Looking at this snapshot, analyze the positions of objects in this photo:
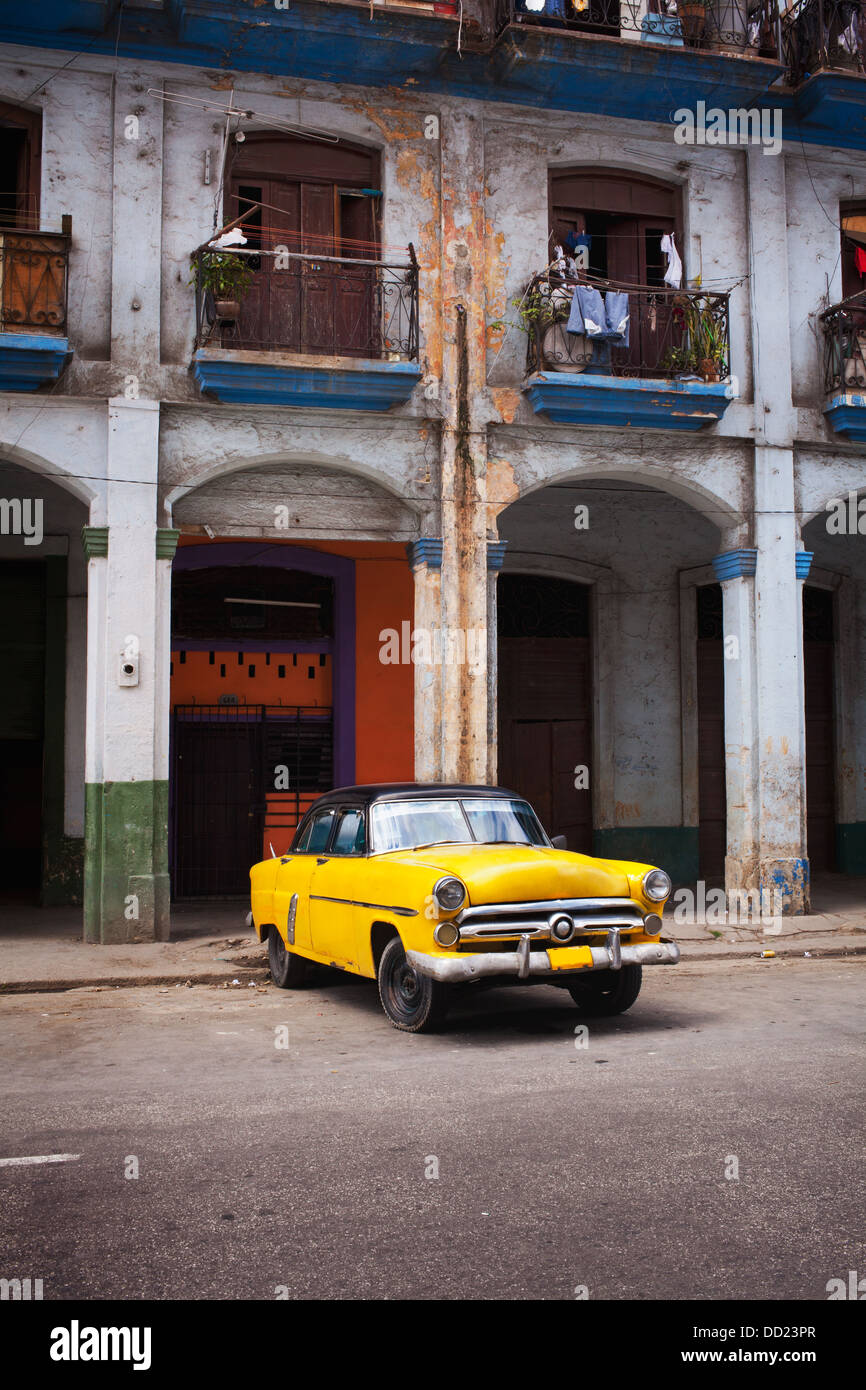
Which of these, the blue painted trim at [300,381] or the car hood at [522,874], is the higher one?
the blue painted trim at [300,381]

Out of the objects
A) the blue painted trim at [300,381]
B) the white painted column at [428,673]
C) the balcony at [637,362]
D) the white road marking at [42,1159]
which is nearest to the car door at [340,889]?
the white road marking at [42,1159]

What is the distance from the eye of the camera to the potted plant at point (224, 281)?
11.9 m

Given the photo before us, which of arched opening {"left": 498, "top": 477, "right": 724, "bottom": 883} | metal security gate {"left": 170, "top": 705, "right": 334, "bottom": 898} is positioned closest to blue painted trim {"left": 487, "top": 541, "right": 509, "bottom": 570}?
arched opening {"left": 498, "top": 477, "right": 724, "bottom": 883}

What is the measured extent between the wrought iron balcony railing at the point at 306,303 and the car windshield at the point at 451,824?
18.6 feet

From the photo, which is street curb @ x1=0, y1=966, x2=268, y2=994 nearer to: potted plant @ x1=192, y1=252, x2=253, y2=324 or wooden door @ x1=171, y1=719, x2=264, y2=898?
wooden door @ x1=171, y1=719, x2=264, y2=898

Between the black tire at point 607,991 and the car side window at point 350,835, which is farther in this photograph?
the car side window at point 350,835

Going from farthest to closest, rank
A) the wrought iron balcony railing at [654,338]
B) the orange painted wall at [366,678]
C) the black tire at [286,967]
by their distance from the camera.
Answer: the orange painted wall at [366,678] < the wrought iron balcony railing at [654,338] < the black tire at [286,967]

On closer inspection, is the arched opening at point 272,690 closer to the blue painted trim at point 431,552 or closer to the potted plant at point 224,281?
the blue painted trim at point 431,552

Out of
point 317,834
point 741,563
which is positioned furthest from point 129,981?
point 741,563

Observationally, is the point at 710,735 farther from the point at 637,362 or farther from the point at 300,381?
the point at 300,381

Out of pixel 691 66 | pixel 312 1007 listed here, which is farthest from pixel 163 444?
pixel 691 66

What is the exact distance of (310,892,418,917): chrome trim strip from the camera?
7254mm

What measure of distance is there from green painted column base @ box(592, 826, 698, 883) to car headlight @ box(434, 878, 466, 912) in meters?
9.52
